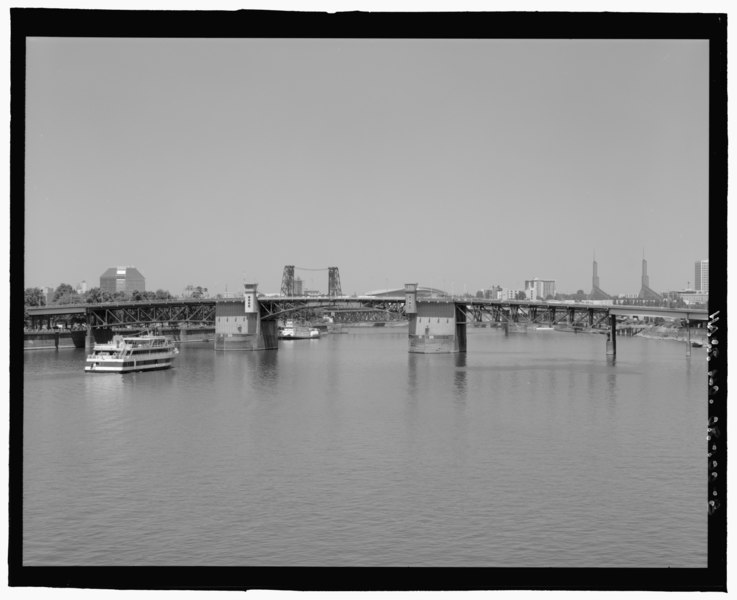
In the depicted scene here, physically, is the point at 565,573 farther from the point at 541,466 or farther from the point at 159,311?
the point at 159,311

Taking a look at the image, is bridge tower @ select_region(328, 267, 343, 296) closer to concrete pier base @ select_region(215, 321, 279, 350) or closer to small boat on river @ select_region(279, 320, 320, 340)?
concrete pier base @ select_region(215, 321, 279, 350)

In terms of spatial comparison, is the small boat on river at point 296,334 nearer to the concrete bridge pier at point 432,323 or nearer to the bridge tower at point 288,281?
the bridge tower at point 288,281

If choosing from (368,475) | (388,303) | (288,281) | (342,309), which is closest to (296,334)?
(288,281)

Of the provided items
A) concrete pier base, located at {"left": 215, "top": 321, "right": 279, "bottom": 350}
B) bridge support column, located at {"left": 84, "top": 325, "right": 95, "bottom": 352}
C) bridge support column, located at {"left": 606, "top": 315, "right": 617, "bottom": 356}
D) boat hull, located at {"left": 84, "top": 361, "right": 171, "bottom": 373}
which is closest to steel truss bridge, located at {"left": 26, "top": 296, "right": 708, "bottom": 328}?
bridge support column, located at {"left": 606, "top": 315, "right": 617, "bottom": 356}

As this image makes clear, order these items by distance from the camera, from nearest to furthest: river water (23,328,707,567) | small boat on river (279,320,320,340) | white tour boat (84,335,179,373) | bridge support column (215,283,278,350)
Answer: river water (23,328,707,567) → white tour boat (84,335,179,373) → bridge support column (215,283,278,350) → small boat on river (279,320,320,340)

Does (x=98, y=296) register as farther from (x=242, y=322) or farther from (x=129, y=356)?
(x=129, y=356)
